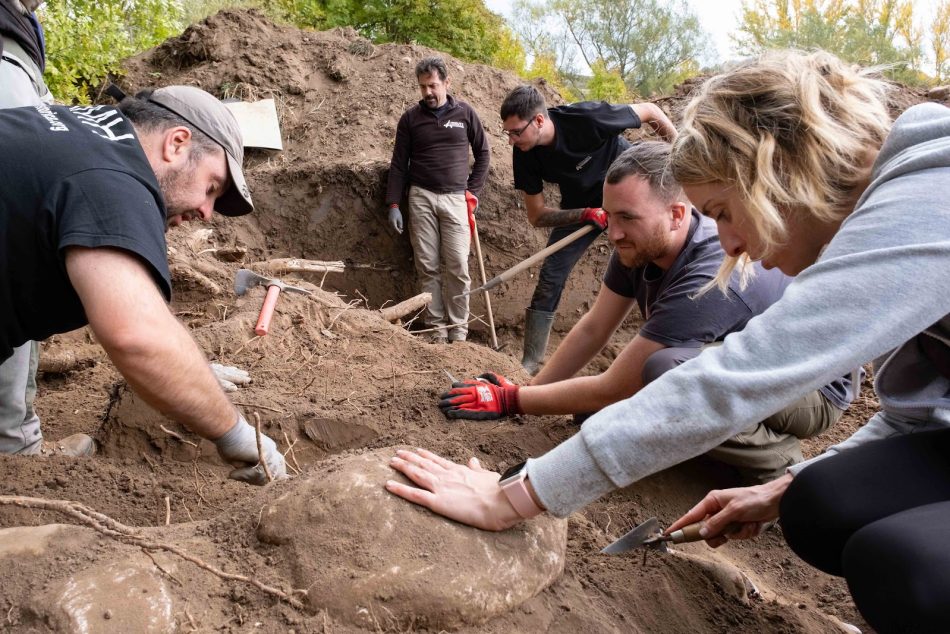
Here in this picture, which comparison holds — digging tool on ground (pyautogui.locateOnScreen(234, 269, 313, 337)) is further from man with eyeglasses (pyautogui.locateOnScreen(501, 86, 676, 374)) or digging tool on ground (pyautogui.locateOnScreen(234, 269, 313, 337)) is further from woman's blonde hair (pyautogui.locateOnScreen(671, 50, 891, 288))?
woman's blonde hair (pyautogui.locateOnScreen(671, 50, 891, 288))

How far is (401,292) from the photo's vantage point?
7.25 m

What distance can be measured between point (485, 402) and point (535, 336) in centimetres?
277

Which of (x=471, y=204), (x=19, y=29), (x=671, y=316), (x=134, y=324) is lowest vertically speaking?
(x=471, y=204)

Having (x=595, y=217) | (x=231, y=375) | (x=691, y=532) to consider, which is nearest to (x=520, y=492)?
(x=691, y=532)

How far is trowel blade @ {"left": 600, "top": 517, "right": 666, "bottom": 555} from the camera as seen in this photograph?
200 centimetres

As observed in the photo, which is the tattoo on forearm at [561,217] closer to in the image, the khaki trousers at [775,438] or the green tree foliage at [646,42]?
the khaki trousers at [775,438]

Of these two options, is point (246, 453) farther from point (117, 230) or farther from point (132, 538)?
point (117, 230)

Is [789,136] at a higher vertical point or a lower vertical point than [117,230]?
higher

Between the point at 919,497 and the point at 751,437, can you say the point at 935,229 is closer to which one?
the point at 919,497

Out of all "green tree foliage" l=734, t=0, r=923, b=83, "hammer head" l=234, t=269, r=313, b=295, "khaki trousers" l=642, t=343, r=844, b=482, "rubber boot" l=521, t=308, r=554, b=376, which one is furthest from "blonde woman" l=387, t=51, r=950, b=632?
"green tree foliage" l=734, t=0, r=923, b=83

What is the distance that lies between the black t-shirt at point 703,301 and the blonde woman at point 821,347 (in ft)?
2.84

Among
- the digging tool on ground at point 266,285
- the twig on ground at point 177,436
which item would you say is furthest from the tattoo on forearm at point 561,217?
the twig on ground at point 177,436

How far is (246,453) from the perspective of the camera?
6.75ft

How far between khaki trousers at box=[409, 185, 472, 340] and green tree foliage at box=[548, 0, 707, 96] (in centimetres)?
1406
